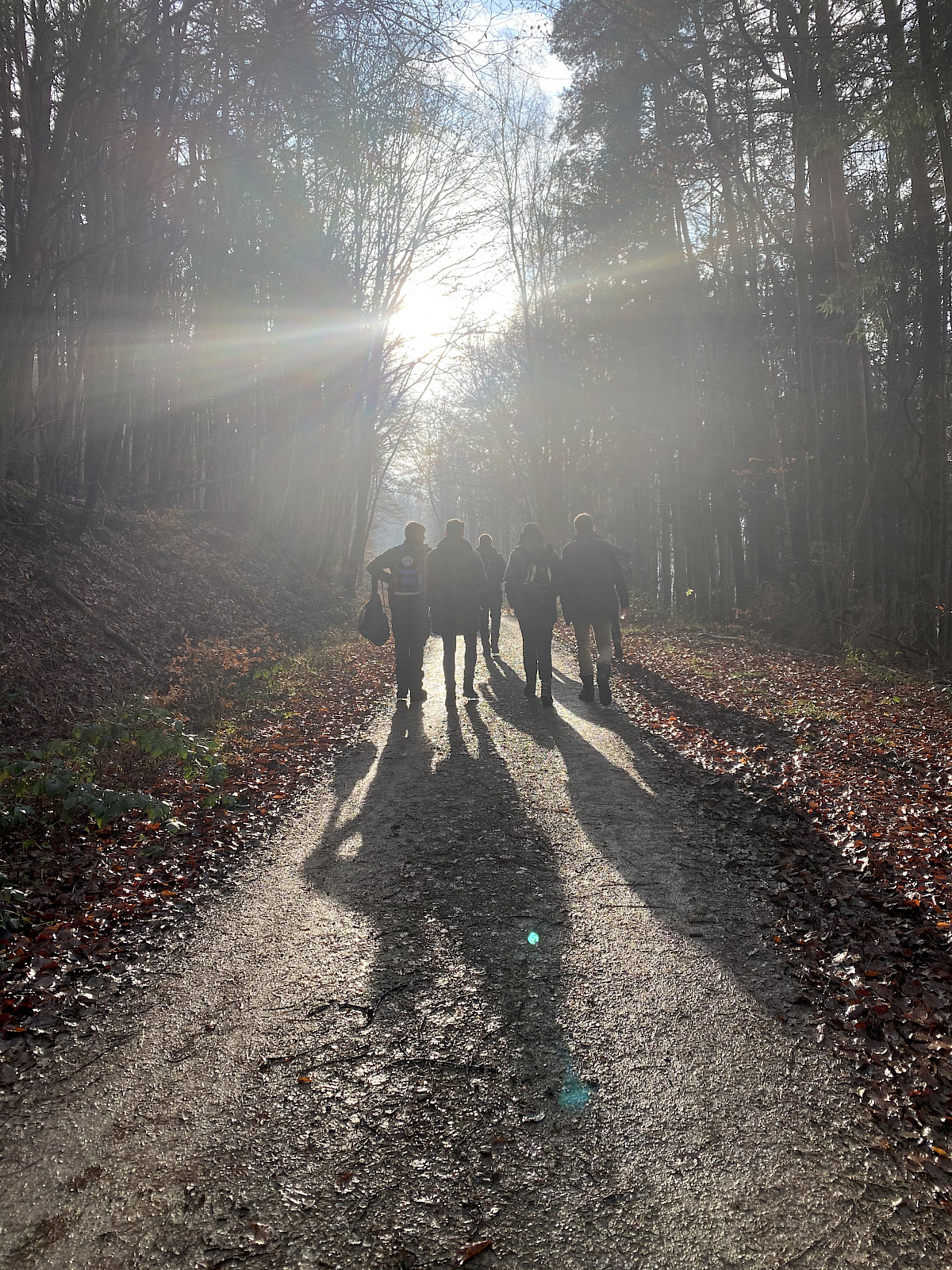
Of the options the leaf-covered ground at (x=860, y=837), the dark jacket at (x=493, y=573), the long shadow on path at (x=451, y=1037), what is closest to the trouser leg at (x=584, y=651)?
the leaf-covered ground at (x=860, y=837)

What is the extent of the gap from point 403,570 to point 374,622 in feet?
2.81

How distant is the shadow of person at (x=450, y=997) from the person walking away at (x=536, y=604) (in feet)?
14.6

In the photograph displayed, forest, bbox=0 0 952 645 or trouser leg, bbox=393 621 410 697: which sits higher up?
forest, bbox=0 0 952 645

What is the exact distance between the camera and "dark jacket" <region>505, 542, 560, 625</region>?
10.9 meters

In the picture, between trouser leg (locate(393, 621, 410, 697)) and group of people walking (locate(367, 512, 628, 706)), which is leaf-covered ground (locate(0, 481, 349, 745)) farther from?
group of people walking (locate(367, 512, 628, 706))

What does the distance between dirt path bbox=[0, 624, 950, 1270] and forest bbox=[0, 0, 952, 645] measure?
6.42 meters

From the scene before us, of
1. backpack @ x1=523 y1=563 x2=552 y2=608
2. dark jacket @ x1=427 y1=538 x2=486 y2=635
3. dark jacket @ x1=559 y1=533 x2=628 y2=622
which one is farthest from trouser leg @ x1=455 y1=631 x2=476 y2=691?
dark jacket @ x1=559 y1=533 x2=628 y2=622

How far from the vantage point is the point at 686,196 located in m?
20.1

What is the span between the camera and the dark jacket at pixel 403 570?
1045 centimetres

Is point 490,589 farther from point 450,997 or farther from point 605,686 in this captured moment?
point 450,997

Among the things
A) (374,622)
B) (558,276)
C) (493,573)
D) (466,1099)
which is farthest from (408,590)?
(558,276)

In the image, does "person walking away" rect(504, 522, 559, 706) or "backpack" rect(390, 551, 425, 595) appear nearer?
"backpack" rect(390, 551, 425, 595)

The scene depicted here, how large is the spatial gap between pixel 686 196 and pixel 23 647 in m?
18.7

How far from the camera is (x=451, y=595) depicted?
35.8 ft
